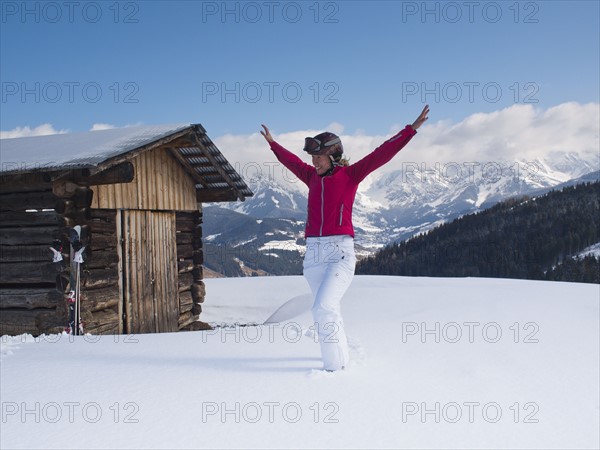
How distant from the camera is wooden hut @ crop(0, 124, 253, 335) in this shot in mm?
8477

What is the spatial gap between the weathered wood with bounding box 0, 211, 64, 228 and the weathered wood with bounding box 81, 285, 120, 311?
49.9 inches

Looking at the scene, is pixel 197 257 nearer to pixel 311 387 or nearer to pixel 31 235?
pixel 31 235

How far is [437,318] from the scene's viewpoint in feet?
24.0

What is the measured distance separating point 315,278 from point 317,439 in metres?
1.67

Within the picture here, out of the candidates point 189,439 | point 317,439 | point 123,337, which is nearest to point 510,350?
point 317,439

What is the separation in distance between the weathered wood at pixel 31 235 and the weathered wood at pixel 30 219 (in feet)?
0.28

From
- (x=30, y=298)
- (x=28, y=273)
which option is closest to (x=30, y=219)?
(x=28, y=273)

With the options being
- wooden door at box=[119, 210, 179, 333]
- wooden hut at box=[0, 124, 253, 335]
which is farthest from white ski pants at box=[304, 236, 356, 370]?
wooden door at box=[119, 210, 179, 333]

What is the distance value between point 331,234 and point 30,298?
20.5 feet

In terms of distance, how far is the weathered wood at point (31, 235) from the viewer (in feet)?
28.2

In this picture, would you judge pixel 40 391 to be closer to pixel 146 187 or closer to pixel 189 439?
pixel 189 439

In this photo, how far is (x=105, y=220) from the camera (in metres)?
9.42

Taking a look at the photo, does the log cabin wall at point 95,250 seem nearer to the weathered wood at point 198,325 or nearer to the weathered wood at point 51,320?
the weathered wood at point 51,320

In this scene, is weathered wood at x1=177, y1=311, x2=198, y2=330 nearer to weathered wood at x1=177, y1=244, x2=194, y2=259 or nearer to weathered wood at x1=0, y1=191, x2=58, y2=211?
weathered wood at x1=177, y1=244, x2=194, y2=259
